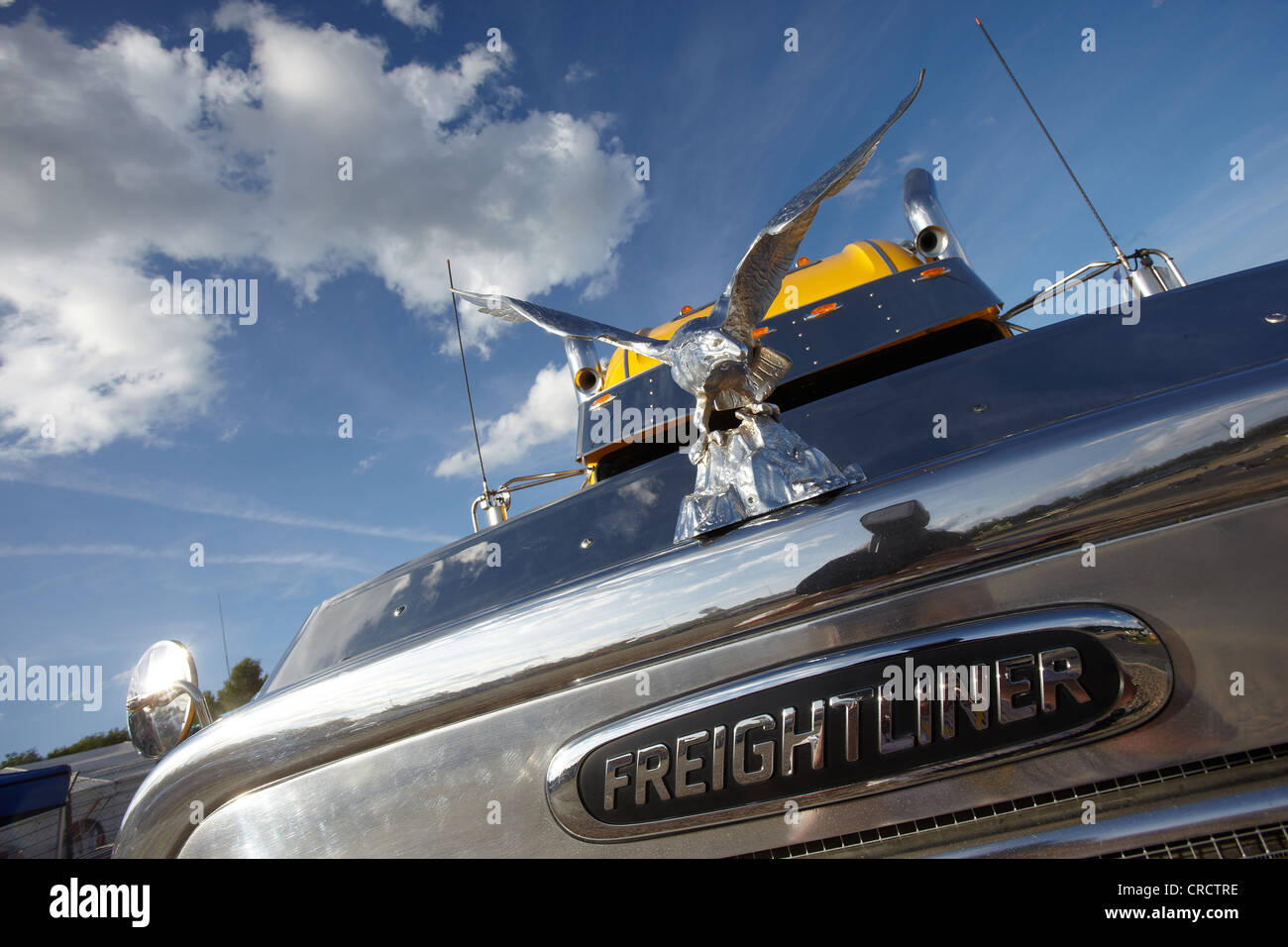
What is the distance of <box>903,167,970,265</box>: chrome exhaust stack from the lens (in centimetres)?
327

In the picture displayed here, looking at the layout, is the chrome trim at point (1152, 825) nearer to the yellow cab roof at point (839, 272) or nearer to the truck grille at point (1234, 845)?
the truck grille at point (1234, 845)

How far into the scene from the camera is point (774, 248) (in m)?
1.52

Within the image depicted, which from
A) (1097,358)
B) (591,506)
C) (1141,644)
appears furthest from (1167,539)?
(591,506)

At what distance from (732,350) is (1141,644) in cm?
87

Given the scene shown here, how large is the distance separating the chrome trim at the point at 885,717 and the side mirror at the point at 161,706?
117 centimetres

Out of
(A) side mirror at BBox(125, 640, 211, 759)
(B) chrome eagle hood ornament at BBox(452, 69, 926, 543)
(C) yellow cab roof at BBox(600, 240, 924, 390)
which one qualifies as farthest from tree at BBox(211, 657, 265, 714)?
(C) yellow cab roof at BBox(600, 240, 924, 390)

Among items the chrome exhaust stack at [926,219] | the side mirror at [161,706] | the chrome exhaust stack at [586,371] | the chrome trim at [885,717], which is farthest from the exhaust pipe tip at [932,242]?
the side mirror at [161,706]

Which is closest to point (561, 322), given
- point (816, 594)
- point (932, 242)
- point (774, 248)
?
point (774, 248)

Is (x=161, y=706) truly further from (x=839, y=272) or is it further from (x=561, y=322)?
(x=839, y=272)

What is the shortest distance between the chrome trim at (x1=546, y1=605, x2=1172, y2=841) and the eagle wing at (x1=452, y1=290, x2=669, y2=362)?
860 mm

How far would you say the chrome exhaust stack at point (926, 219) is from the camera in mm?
3273

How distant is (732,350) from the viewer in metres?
1.42

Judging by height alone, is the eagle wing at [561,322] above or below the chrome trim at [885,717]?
above

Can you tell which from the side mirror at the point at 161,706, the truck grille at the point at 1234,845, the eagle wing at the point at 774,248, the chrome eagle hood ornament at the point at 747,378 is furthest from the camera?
the side mirror at the point at 161,706
